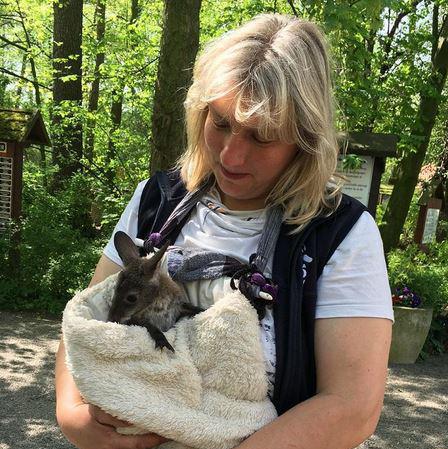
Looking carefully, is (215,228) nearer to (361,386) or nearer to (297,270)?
(297,270)

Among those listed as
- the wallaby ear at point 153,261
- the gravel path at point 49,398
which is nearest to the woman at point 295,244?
the wallaby ear at point 153,261

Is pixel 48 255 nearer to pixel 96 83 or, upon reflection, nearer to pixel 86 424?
pixel 96 83

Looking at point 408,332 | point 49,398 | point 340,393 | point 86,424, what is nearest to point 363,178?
point 408,332

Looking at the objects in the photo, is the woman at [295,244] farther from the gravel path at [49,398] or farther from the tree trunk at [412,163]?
the tree trunk at [412,163]

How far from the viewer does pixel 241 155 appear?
175 cm

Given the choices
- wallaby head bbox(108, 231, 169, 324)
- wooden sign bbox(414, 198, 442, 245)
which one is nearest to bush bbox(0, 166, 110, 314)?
wooden sign bbox(414, 198, 442, 245)

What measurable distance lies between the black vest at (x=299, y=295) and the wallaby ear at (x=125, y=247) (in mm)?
560

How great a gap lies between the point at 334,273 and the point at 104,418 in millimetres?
797

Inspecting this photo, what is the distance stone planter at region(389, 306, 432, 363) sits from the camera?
805 cm

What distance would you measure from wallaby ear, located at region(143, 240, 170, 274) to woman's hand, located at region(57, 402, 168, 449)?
0.47 m

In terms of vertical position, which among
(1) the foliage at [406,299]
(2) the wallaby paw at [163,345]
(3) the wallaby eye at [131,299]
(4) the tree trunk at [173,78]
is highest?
(4) the tree trunk at [173,78]

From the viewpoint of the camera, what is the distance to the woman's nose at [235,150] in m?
1.73

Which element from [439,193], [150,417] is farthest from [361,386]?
[439,193]

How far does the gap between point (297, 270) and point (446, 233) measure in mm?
16134
